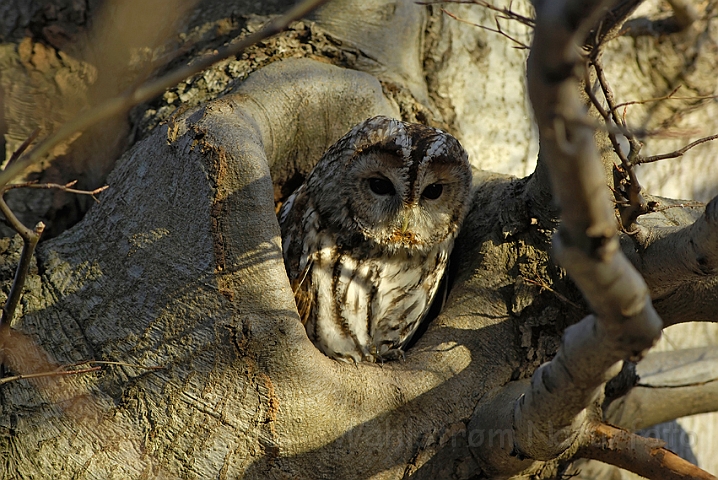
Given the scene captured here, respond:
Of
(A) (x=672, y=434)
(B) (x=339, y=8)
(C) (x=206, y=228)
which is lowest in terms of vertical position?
(A) (x=672, y=434)

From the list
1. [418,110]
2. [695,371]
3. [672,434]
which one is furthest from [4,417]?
[672,434]

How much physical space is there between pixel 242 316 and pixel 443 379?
68 centimetres

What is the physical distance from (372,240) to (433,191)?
31 centimetres

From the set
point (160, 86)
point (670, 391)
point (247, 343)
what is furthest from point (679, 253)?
point (160, 86)

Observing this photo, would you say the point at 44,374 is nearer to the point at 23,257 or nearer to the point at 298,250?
the point at 23,257

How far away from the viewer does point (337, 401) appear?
2033 millimetres

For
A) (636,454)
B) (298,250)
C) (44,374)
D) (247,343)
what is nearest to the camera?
(44,374)

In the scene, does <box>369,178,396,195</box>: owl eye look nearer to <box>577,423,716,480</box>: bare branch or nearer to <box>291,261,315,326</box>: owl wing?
<box>291,261,315,326</box>: owl wing

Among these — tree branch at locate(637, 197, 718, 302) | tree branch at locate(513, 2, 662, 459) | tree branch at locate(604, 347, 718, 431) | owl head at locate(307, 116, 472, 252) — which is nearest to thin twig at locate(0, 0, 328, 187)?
tree branch at locate(513, 2, 662, 459)

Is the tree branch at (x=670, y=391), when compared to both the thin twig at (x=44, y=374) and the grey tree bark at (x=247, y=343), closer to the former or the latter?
the grey tree bark at (x=247, y=343)

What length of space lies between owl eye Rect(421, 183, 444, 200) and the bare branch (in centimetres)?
107

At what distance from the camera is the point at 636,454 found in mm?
2100

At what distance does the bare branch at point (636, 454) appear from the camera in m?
2.02

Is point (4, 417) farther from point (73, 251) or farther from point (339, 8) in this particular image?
point (339, 8)
